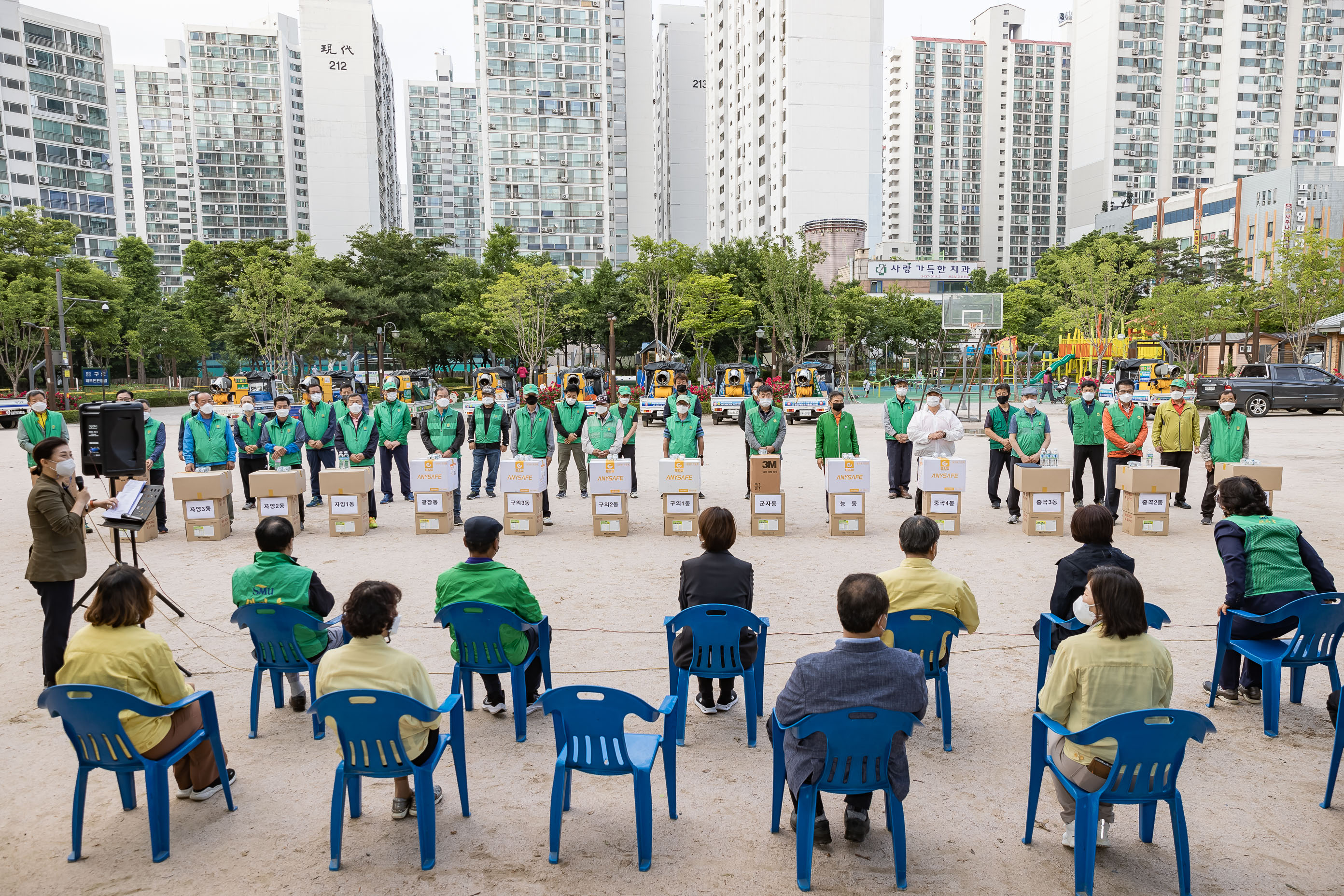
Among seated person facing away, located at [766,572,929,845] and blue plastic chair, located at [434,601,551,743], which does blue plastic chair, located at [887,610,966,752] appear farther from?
blue plastic chair, located at [434,601,551,743]

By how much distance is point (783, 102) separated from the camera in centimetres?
6091

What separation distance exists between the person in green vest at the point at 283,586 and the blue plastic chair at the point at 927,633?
9.41 feet

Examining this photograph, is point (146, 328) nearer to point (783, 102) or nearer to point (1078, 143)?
point (783, 102)

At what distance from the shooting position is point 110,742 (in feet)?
10.2

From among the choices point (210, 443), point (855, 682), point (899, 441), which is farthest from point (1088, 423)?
point (210, 443)

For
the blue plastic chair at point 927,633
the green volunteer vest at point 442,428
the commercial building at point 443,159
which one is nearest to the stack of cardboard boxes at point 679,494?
the green volunteer vest at point 442,428

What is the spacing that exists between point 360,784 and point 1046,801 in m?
3.03

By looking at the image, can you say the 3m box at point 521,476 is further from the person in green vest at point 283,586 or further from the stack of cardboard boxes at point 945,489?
the person in green vest at point 283,586

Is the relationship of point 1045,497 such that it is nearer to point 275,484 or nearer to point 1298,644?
point 1298,644

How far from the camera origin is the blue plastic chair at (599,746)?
9.71 feet

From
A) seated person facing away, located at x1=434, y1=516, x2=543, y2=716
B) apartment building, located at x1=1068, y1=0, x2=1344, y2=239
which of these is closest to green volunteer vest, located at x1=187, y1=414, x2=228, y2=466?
seated person facing away, located at x1=434, y1=516, x2=543, y2=716

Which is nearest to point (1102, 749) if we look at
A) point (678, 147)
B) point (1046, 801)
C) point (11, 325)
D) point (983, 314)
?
point (1046, 801)

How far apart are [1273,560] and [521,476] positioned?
697cm

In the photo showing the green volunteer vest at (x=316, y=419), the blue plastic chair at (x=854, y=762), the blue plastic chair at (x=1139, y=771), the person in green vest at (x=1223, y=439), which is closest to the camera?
the blue plastic chair at (x=1139, y=771)
